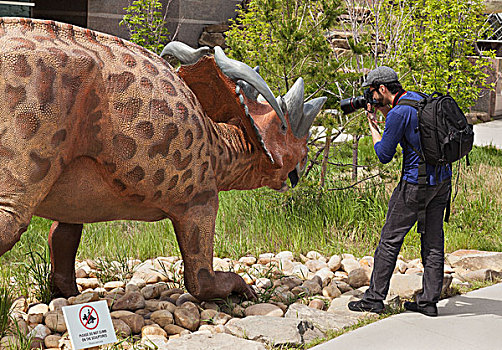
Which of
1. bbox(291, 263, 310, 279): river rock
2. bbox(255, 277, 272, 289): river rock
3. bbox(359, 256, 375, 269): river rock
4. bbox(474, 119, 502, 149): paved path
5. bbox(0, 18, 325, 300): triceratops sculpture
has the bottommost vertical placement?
bbox(291, 263, 310, 279): river rock

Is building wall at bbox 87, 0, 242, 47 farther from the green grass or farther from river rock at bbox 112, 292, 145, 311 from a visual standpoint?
river rock at bbox 112, 292, 145, 311

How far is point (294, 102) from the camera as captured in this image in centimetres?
425

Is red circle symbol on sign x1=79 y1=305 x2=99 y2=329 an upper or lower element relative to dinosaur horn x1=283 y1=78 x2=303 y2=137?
lower

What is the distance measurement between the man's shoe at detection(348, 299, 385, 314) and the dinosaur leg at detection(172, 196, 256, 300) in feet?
3.28

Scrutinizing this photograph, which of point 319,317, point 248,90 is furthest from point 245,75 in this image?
point 319,317

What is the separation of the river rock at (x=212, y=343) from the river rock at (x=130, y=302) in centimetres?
64

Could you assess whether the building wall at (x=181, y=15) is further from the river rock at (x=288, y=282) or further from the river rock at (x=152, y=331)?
the river rock at (x=152, y=331)

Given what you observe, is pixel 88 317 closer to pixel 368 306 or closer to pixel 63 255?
pixel 63 255

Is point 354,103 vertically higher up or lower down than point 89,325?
higher up

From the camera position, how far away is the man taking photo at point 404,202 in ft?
13.7

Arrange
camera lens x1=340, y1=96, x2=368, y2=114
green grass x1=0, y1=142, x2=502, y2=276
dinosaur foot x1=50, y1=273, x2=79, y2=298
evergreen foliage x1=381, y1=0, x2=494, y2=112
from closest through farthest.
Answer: dinosaur foot x1=50, y1=273, x2=79, y2=298, camera lens x1=340, y1=96, x2=368, y2=114, green grass x1=0, y1=142, x2=502, y2=276, evergreen foliage x1=381, y1=0, x2=494, y2=112

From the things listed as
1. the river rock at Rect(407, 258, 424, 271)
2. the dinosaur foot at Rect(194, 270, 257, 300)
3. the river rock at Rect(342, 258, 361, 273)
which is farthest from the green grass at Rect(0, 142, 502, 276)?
the dinosaur foot at Rect(194, 270, 257, 300)

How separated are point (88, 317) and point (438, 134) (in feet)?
8.02

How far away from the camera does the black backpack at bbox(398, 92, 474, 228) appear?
4.11 m
